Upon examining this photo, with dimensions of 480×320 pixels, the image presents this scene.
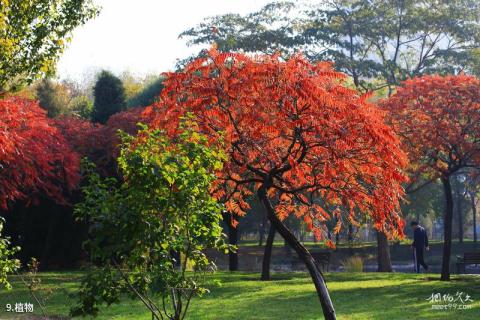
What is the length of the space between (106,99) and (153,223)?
83.7ft

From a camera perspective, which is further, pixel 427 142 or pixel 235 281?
pixel 235 281

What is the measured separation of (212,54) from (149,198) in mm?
4233

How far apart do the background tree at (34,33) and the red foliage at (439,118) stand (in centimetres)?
855

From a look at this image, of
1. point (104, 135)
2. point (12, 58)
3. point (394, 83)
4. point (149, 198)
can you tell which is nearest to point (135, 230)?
point (149, 198)

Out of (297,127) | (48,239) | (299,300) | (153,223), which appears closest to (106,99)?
(48,239)

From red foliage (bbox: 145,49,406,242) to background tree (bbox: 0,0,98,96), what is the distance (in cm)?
362

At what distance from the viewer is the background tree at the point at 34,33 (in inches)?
525

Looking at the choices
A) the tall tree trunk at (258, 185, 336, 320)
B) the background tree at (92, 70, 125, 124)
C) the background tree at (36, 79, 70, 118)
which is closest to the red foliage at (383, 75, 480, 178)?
the tall tree trunk at (258, 185, 336, 320)

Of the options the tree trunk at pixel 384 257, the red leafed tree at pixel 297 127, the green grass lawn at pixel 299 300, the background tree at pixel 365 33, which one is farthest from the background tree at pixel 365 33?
the red leafed tree at pixel 297 127

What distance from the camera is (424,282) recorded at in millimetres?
18797

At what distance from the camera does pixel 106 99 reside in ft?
105

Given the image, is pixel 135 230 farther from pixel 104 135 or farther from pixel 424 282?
pixel 104 135

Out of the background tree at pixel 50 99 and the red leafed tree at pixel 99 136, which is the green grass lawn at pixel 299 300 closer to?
the red leafed tree at pixel 99 136

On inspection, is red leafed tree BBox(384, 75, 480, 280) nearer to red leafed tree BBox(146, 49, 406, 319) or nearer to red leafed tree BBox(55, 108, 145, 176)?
red leafed tree BBox(146, 49, 406, 319)
